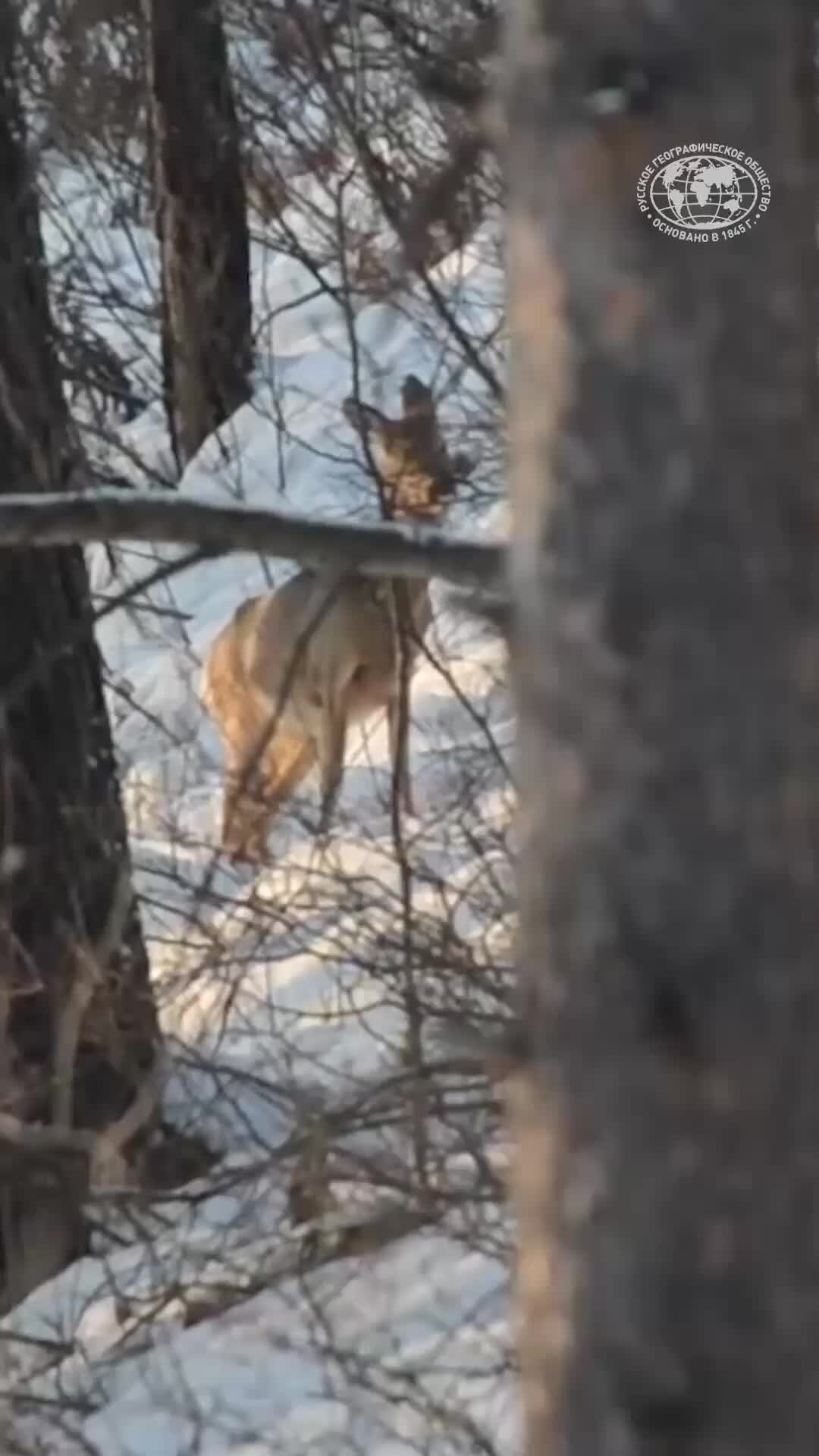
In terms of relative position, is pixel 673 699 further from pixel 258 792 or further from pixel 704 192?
pixel 258 792

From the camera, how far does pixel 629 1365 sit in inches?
67.7

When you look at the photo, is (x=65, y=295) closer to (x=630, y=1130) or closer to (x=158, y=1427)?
(x=158, y=1427)

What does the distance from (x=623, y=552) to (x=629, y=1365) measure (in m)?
0.59

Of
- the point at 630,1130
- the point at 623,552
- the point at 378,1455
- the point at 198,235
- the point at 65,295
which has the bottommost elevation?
the point at 378,1455

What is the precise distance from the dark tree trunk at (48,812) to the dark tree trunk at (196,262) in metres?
4.43

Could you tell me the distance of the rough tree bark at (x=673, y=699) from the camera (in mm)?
1616

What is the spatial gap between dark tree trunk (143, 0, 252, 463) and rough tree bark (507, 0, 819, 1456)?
28.7 ft

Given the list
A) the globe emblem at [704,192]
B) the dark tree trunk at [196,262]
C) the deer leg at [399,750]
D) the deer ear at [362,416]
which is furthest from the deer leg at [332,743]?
the globe emblem at [704,192]

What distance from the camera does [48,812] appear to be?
5.90 metres

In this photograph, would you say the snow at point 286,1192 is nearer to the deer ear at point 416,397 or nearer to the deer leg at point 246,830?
the deer leg at point 246,830

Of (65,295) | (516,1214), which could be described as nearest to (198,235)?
(65,295)

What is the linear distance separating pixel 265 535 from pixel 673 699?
101cm

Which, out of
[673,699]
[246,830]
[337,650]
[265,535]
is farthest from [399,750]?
[673,699]

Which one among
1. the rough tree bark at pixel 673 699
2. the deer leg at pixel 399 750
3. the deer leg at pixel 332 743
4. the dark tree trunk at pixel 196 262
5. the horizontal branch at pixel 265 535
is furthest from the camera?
the dark tree trunk at pixel 196 262
